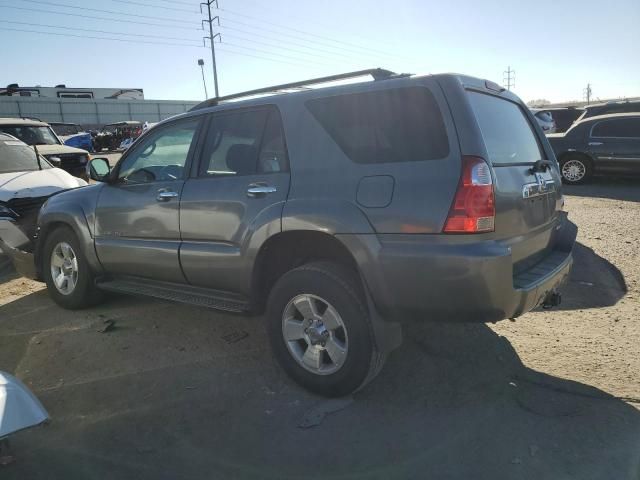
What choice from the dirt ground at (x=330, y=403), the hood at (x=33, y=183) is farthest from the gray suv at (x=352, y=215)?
the hood at (x=33, y=183)

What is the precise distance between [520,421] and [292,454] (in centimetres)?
129

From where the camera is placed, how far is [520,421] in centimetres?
285

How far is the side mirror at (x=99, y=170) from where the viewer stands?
4.61 metres

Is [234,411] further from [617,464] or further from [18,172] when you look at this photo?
[18,172]

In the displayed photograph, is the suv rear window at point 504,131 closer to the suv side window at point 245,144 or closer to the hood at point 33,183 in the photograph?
the suv side window at point 245,144

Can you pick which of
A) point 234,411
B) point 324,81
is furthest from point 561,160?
point 234,411

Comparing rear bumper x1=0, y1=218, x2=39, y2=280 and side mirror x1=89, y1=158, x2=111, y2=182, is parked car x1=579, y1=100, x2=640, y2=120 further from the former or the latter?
rear bumper x1=0, y1=218, x2=39, y2=280

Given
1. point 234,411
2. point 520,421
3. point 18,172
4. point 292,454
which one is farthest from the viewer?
point 18,172

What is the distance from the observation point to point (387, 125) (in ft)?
9.61

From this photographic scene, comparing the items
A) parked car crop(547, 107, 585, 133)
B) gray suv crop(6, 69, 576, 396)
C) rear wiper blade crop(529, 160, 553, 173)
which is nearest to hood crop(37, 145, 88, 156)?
gray suv crop(6, 69, 576, 396)

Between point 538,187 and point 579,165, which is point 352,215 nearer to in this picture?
point 538,187

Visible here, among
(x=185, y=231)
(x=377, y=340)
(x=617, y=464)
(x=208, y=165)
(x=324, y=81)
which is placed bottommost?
(x=617, y=464)

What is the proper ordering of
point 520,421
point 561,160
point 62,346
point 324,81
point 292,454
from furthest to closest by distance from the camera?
point 561,160 → point 62,346 → point 324,81 → point 520,421 → point 292,454

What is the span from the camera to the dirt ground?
2553 millimetres
